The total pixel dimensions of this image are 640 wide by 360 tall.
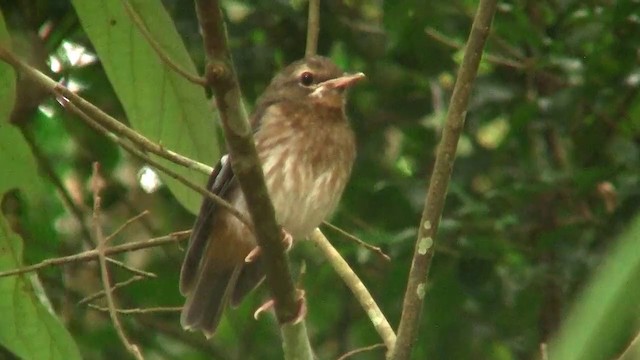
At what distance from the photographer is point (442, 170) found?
2.55 meters

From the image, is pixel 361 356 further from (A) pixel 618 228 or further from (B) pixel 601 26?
(B) pixel 601 26

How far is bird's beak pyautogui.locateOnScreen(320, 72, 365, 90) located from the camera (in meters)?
4.29

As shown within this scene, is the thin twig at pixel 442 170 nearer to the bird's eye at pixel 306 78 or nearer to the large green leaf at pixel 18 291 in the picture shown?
the large green leaf at pixel 18 291

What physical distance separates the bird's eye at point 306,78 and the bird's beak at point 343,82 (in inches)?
2.2

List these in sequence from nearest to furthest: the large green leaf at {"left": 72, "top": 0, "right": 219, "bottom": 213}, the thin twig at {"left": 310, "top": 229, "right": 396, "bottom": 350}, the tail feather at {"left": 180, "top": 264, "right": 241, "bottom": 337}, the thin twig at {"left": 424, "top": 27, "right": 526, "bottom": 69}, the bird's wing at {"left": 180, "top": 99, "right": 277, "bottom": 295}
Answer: the large green leaf at {"left": 72, "top": 0, "right": 219, "bottom": 213}, the thin twig at {"left": 310, "top": 229, "right": 396, "bottom": 350}, the bird's wing at {"left": 180, "top": 99, "right": 277, "bottom": 295}, the tail feather at {"left": 180, "top": 264, "right": 241, "bottom": 337}, the thin twig at {"left": 424, "top": 27, "right": 526, "bottom": 69}

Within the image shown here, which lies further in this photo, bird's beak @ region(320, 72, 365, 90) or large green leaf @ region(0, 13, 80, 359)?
bird's beak @ region(320, 72, 365, 90)

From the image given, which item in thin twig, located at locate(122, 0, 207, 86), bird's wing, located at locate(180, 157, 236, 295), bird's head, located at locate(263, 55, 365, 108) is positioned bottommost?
bird's wing, located at locate(180, 157, 236, 295)

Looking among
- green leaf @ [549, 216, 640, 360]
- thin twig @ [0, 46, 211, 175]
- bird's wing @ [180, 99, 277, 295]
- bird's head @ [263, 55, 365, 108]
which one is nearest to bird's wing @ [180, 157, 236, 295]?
bird's wing @ [180, 99, 277, 295]

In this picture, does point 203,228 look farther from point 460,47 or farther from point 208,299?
point 460,47

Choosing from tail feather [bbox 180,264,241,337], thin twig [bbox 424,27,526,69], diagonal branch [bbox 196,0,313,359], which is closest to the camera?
diagonal branch [bbox 196,0,313,359]

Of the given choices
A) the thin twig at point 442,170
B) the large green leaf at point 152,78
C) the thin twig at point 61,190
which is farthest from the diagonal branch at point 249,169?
the thin twig at point 61,190

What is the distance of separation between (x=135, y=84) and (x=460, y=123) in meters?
0.76

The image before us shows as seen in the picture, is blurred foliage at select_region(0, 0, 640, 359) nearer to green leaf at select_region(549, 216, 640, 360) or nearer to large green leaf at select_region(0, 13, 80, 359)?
large green leaf at select_region(0, 13, 80, 359)

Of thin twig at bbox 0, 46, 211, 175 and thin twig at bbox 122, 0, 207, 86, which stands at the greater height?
thin twig at bbox 122, 0, 207, 86
